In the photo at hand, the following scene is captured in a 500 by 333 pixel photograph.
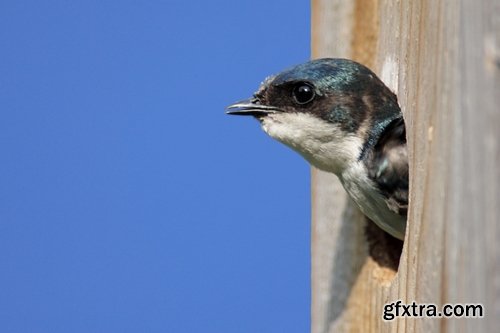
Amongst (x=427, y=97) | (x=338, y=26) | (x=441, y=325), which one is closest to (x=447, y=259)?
(x=441, y=325)

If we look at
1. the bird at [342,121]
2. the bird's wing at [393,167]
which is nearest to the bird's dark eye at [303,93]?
the bird at [342,121]

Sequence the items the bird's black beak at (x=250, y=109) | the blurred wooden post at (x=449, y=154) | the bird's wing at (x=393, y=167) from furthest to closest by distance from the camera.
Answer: the bird's black beak at (x=250, y=109) < the bird's wing at (x=393, y=167) < the blurred wooden post at (x=449, y=154)

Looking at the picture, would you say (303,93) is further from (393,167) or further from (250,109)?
(393,167)

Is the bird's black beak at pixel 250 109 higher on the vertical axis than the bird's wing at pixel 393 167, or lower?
higher

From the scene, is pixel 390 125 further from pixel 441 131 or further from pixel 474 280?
pixel 474 280

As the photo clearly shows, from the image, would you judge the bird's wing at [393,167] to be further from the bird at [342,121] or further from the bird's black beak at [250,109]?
the bird's black beak at [250,109]

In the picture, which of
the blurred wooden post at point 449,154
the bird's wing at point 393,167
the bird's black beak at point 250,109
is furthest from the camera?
the bird's black beak at point 250,109

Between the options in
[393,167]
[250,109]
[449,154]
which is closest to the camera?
[449,154]

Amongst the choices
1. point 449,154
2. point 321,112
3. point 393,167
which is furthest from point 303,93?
point 449,154
